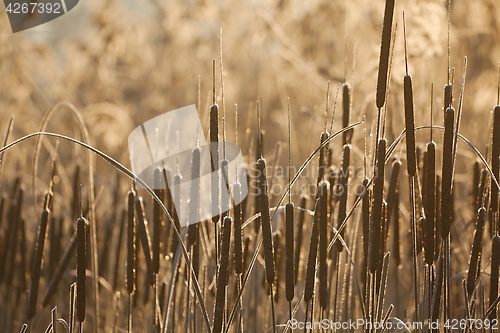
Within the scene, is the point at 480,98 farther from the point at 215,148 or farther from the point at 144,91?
the point at 144,91

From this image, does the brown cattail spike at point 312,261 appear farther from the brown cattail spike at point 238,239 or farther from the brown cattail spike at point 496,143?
the brown cattail spike at point 496,143

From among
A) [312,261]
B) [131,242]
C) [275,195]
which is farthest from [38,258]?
[275,195]

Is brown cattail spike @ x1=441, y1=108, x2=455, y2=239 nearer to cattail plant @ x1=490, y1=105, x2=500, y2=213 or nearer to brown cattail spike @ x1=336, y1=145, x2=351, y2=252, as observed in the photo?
cattail plant @ x1=490, y1=105, x2=500, y2=213

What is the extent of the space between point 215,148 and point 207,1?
2.03 meters

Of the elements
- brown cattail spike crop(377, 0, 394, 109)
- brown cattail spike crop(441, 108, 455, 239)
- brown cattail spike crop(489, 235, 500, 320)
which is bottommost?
brown cattail spike crop(489, 235, 500, 320)

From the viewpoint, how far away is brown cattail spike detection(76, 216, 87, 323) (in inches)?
38.2

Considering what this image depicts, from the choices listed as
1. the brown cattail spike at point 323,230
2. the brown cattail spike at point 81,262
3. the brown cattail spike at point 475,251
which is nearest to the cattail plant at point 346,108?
the brown cattail spike at point 323,230

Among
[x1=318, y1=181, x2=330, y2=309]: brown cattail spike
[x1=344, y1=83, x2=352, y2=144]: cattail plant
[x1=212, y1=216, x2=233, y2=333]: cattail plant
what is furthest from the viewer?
[x1=344, y1=83, x2=352, y2=144]: cattail plant

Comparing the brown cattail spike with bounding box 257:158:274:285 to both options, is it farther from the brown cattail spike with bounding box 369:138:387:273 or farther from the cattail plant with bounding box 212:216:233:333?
the brown cattail spike with bounding box 369:138:387:273

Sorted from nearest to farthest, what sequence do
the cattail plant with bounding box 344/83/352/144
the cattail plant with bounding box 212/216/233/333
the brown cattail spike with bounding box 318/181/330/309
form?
1. the cattail plant with bounding box 212/216/233/333
2. the brown cattail spike with bounding box 318/181/330/309
3. the cattail plant with bounding box 344/83/352/144

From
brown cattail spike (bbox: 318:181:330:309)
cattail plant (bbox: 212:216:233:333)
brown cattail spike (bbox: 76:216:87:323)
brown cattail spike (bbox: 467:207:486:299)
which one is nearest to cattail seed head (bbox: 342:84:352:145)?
brown cattail spike (bbox: 318:181:330:309)

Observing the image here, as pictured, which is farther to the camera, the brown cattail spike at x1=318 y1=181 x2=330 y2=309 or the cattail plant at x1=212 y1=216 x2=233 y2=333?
the brown cattail spike at x1=318 y1=181 x2=330 y2=309

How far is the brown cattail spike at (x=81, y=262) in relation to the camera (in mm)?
971

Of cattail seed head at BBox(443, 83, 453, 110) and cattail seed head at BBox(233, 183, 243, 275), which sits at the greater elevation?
cattail seed head at BBox(443, 83, 453, 110)
